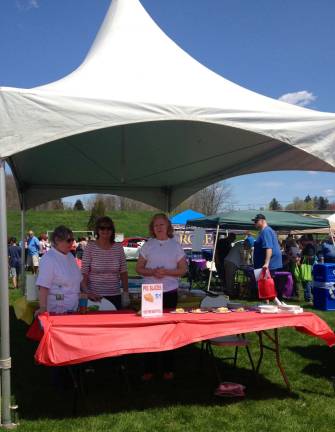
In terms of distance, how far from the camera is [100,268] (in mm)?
4543

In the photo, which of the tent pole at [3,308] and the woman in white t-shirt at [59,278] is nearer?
the tent pole at [3,308]

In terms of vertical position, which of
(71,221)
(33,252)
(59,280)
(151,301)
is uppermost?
(71,221)

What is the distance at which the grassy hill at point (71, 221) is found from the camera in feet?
117

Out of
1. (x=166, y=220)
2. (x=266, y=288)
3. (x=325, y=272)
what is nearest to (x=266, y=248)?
(x=325, y=272)

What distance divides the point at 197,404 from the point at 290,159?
113 inches

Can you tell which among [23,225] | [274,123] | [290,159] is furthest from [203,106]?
[23,225]

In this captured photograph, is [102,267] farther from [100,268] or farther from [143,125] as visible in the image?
[143,125]

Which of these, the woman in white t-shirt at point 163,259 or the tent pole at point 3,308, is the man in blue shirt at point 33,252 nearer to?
the woman in white t-shirt at point 163,259

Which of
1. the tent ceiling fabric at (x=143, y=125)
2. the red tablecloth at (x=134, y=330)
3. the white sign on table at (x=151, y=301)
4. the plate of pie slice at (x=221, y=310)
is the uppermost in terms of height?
the tent ceiling fabric at (x=143, y=125)

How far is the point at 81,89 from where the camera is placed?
149 inches

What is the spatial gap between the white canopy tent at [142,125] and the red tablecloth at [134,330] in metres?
0.42

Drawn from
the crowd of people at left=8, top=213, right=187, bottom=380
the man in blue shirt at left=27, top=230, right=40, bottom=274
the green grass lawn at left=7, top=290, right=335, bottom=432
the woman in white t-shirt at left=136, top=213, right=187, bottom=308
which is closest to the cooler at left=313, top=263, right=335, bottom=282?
the green grass lawn at left=7, top=290, right=335, bottom=432

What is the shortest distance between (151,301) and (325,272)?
235 inches

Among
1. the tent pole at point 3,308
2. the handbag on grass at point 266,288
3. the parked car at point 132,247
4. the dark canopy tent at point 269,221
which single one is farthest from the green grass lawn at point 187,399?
the parked car at point 132,247
